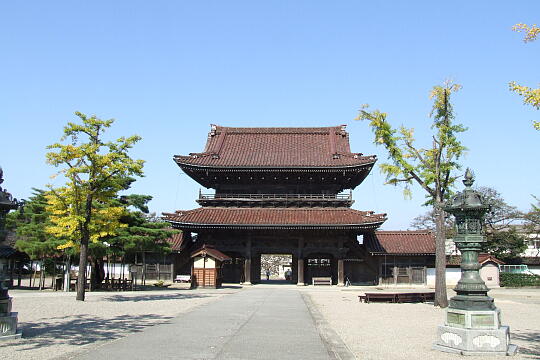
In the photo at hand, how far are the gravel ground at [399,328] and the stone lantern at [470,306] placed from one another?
1.04ft

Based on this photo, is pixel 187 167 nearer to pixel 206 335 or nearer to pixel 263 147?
pixel 263 147

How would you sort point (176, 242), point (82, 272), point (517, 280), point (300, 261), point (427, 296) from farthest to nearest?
point (517, 280) → point (176, 242) → point (300, 261) → point (427, 296) → point (82, 272)

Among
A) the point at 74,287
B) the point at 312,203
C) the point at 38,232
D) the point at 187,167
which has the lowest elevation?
the point at 74,287

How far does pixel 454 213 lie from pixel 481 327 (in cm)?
265

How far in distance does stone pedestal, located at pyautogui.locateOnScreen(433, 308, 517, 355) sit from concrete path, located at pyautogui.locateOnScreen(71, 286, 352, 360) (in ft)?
7.64

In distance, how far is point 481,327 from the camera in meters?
10.1

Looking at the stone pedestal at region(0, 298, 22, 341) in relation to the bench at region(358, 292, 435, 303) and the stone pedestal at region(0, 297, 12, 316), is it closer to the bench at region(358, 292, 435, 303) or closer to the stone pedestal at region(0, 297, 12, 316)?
the stone pedestal at region(0, 297, 12, 316)

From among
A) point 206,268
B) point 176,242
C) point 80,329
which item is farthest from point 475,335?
point 176,242

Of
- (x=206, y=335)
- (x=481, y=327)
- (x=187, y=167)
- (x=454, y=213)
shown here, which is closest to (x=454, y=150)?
(x=454, y=213)

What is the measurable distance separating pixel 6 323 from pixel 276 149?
30.7 metres

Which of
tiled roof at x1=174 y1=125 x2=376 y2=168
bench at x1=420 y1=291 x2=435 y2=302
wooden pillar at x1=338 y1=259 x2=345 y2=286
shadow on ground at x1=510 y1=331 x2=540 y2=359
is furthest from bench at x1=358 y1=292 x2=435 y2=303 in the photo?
tiled roof at x1=174 y1=125 x2=376 y2=168

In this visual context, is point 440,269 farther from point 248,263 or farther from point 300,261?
point 248,263

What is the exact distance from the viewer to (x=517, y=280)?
42344 mm

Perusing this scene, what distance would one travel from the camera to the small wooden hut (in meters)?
30.2
